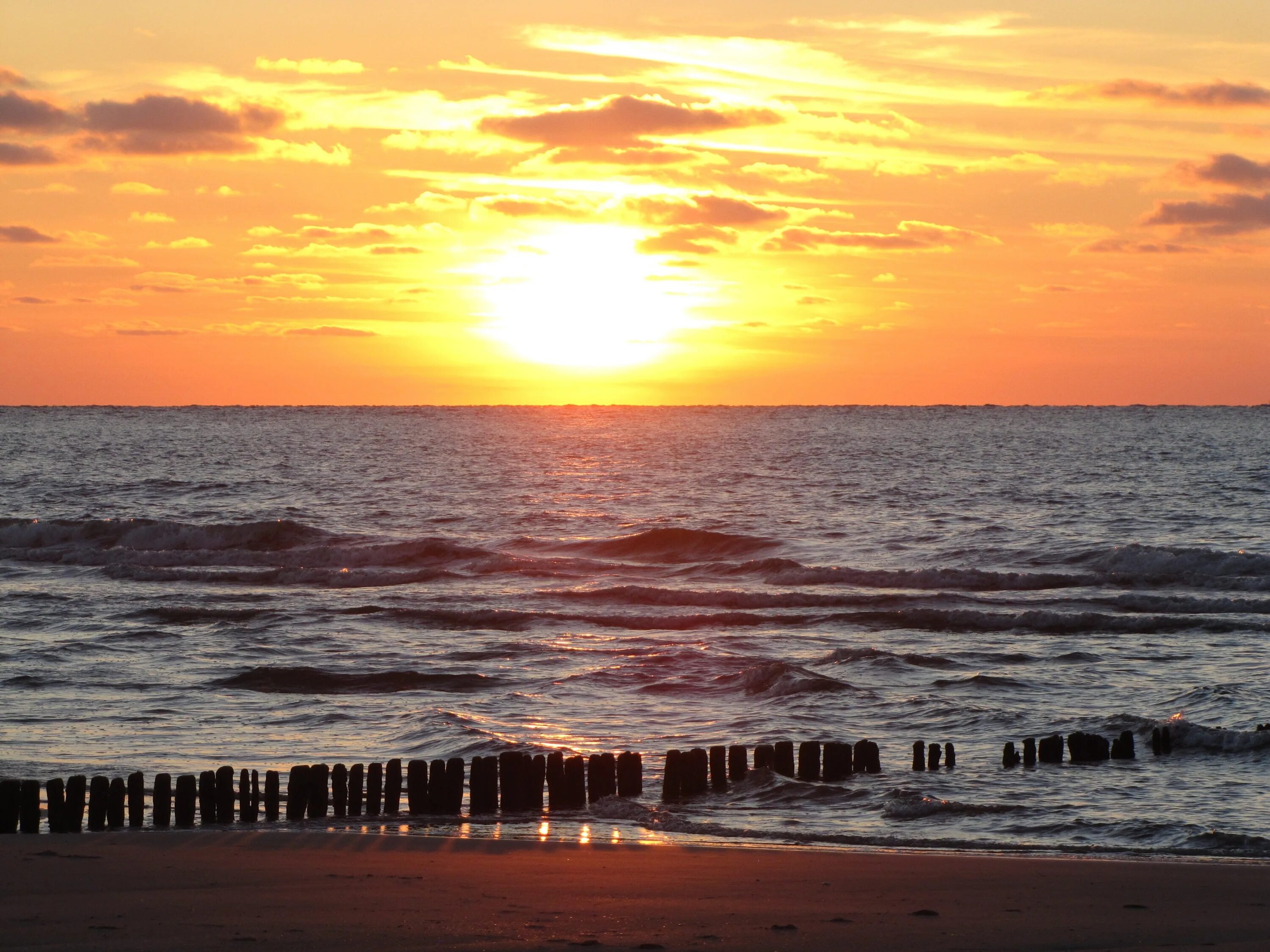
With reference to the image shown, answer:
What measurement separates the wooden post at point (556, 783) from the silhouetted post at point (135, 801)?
139 inches

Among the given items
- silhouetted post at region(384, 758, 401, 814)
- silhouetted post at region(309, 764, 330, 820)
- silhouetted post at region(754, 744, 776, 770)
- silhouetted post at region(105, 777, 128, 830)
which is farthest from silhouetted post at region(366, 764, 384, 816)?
silhouetted post at region(754, 744, 776, 770)

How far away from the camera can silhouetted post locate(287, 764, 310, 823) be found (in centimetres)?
1115

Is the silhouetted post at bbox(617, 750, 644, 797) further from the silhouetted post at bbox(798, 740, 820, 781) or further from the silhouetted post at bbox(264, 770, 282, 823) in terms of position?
the silhouetted post at bbox(264, 770, 282, 823)

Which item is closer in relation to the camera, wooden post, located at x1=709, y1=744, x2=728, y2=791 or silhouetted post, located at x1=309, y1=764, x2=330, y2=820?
silhouetted post, located at x1=309, y1=764, x2=330, y2=820

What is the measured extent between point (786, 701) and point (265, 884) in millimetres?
10124

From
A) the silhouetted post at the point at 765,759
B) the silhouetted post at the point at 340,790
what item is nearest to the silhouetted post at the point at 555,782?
the silhouetted post at the point at 340,790

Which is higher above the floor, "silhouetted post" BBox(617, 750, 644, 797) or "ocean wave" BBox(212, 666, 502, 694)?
"silhouetted post" BBox(617, 750, 644, 797)

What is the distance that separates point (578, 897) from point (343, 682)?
11.7 meters

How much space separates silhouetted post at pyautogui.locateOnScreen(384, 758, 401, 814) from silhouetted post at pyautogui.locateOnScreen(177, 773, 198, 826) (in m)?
1.66

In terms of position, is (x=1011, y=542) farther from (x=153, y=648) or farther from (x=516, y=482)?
(x=516, y=482)

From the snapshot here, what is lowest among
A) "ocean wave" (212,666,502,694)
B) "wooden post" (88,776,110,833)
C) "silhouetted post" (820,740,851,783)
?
"ocean wave" (212,666,502,694)

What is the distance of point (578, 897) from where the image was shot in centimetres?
864

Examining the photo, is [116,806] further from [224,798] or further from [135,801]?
[224,798]

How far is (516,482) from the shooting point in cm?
7175
